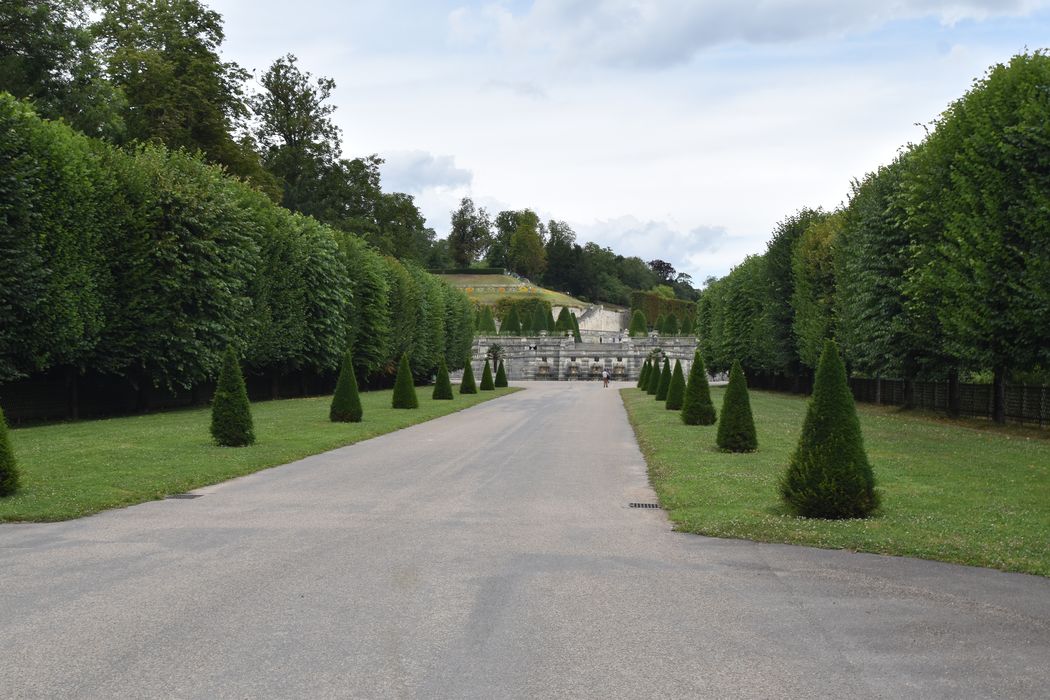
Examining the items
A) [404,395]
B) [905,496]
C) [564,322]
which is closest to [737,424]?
[905,496]

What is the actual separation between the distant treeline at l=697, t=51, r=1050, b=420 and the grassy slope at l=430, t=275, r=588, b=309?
98.0 metres

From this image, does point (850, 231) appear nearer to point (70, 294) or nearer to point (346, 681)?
point (70, 294)

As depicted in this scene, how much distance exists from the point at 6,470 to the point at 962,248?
23079 mm

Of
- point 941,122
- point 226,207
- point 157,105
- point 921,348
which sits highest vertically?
point 157,105

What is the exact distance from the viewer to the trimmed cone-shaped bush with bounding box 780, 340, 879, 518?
10594 millimetres

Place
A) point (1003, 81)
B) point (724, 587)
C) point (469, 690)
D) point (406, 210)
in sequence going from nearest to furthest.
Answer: point (469, 690), point (724, 587), point (1003, 81), point (406, 210)

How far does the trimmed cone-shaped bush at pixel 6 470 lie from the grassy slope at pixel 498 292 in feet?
382

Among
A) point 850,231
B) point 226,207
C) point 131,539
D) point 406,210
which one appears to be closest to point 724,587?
point 131,539

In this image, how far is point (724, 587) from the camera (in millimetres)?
7367

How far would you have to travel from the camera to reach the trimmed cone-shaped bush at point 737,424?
18609mm

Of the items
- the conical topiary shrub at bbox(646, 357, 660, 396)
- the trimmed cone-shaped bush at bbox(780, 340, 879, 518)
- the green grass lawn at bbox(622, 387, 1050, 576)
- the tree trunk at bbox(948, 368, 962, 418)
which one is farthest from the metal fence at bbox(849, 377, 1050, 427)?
the trimmed cone-shaped bush at bbox(780, 340, 879, 518)

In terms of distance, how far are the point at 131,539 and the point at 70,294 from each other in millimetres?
18890

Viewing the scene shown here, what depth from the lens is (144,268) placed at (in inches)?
Answer: 1153

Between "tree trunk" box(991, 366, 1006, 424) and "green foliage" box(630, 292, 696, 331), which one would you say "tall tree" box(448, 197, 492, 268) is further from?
"tree trunk" box(991, 366, 1006, 424)
